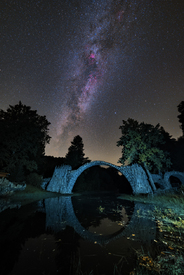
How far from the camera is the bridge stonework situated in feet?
41.6

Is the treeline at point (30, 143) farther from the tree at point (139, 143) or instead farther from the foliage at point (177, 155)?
the foliage at point (177, 155)

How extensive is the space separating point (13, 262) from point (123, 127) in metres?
13.5

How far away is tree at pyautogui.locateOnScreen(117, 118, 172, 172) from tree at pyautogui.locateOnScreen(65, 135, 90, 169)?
9.68 m

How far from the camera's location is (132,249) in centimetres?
215

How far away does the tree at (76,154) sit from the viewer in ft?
69.3

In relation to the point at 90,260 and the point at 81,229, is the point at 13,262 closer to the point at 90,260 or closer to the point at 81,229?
the point at 90,260

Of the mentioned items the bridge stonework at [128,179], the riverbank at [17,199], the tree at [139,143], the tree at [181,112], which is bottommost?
the riverbank at [17,199]

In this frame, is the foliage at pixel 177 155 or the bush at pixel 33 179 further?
the foliage at pixel 177 155

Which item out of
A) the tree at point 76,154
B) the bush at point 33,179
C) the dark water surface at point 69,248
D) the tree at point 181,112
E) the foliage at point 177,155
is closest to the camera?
the dark water surface at point 69,248

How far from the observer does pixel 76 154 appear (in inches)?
874

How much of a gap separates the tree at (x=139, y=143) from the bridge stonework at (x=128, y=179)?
1.04 m

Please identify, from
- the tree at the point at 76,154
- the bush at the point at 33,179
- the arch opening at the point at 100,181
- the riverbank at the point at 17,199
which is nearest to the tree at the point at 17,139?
the bush at the point at 33,179

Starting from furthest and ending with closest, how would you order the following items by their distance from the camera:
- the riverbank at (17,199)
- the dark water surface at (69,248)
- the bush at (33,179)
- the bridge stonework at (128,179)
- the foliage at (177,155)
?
1. the foliage at (177,155)
2. the bush at (33,179)
3. the bridge stonework at (128,179)
4. the riverbank at (17,199)
5. the dark water surface at (69,248)

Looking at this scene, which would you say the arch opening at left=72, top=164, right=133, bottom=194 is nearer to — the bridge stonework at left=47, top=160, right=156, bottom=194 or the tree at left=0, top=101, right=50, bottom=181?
the bridge stonework at left=47, top=160, right=156, bottom=194
